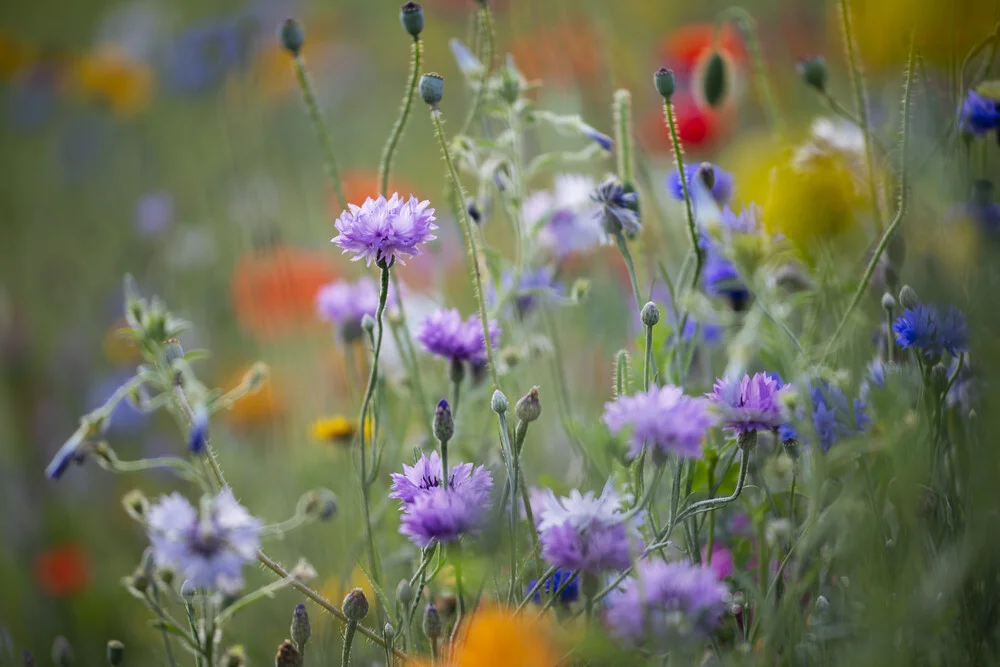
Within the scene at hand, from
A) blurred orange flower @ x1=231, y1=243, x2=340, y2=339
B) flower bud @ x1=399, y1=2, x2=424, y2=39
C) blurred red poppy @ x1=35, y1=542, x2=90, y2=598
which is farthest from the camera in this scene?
blurred orange flower @ x1=231, y1=243, x2=340, y2=339

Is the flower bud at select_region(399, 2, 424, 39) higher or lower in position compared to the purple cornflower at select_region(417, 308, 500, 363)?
higher

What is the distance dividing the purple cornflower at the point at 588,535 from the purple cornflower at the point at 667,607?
3 centimetres

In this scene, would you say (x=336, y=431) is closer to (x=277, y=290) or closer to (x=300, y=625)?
(x=300, y=625)

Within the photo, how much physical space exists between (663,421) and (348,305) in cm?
56

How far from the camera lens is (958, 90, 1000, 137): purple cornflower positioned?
827mm

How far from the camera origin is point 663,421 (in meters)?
0.57

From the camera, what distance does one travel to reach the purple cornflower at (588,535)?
60 centimetres

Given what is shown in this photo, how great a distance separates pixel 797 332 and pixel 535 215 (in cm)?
37

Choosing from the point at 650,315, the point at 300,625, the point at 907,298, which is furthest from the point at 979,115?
the point at 300,625

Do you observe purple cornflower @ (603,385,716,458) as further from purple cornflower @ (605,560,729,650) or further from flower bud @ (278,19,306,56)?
flower bud @ (278,19,306,56)

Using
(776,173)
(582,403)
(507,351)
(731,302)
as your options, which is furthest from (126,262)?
(776,173)

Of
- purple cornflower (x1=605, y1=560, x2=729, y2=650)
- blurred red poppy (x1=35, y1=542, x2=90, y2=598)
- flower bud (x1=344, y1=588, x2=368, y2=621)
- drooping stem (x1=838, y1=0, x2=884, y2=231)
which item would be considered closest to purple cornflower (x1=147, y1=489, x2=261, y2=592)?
flower bud (x1=344, y1=588, x2=368, y2=621)

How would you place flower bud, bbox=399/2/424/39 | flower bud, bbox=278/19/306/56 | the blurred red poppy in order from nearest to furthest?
flower bud, bbox=399/2/424/39 → flower bud, bbox=278/19/306/56 → the blurred red poppy

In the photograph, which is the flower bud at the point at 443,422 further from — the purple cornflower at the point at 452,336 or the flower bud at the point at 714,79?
the flower bud at the point at 714,79
